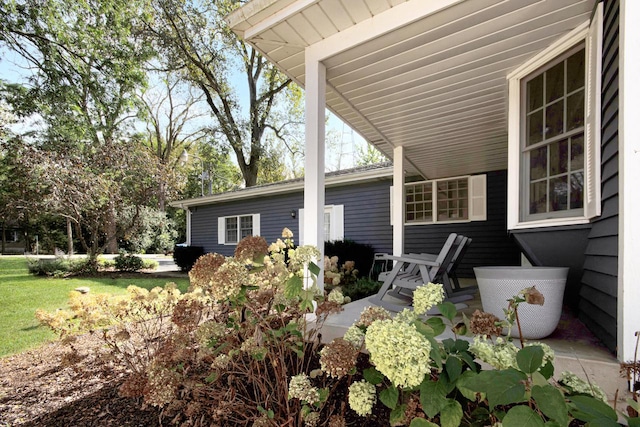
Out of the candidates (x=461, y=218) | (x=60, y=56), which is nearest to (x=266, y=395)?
(x=461, y=218)

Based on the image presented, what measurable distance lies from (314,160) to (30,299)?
281 inches

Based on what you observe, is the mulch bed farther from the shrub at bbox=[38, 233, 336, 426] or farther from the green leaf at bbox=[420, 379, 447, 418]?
the green leaf at bbox=[420, 379, 447, 418]

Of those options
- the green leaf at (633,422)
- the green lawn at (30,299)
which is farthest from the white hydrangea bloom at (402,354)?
the green lawn at (30,299)

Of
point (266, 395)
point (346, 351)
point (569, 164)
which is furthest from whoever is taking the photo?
point (569, 164)

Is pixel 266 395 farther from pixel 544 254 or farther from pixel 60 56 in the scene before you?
pixel 60 56

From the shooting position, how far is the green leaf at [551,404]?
0.72 meters

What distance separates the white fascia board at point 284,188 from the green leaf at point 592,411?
6.99 metres

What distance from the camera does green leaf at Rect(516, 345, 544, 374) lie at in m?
0.82

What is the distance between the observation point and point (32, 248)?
22953mm

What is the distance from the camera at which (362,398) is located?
1.15 m

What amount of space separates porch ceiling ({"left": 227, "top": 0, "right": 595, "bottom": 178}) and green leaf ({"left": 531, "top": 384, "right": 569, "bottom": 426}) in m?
2.43

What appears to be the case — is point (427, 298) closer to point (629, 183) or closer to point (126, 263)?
point (629, 183)

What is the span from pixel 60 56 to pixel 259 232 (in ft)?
21.5

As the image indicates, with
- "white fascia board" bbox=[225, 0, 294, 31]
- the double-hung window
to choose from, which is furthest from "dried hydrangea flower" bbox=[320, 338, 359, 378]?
the double-hung window
